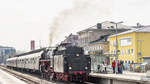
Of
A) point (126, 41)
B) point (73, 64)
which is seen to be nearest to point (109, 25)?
point (126, 41)

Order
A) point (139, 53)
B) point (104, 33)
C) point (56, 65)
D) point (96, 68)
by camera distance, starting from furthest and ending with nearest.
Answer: point (104, 33)
point (139, 53)
point (96, 68)
point (56, 65)

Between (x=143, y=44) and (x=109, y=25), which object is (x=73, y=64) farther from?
(x=109, y=25)

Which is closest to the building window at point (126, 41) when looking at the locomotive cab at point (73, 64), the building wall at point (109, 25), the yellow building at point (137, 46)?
the yellow building at point (137, 46)

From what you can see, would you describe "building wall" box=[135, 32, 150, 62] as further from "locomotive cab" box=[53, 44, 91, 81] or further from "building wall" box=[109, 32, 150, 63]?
"locomotive cab" box=[53, 44, 91, 81]

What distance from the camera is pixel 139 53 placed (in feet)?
211

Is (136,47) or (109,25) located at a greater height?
(109,25)

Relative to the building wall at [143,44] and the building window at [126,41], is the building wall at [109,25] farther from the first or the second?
the building wall at [143,44]

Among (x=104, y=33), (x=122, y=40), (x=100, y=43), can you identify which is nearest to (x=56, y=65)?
(x=122, y=40)

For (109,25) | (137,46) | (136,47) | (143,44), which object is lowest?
(136,47)

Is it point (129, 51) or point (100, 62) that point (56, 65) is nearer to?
point (100, 62)

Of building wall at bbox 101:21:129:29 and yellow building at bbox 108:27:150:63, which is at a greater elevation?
building wall at bbox 101:21:129:29

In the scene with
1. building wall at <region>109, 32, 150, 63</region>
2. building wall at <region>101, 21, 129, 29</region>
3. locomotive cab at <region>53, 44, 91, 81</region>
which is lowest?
locomotive cab at <region>53, 44, 91, 81</region>

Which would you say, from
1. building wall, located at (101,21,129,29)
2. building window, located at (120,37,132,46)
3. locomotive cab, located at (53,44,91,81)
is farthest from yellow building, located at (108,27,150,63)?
locomotive cab, located at (53,44,91,81)

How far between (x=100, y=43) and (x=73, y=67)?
2457 inches
